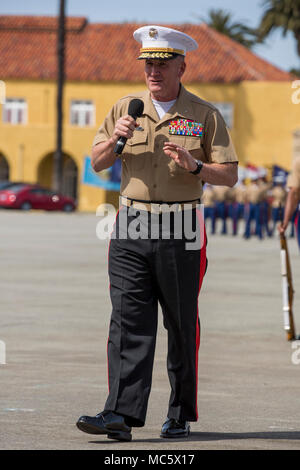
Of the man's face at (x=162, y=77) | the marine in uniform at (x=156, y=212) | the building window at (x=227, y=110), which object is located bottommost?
the building window at (x=227, y=110)

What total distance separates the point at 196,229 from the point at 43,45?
2473 inches

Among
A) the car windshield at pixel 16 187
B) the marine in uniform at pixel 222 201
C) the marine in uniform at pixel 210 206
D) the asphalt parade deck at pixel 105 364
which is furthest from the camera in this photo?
the car windshield at pixel 16 187

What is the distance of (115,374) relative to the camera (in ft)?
20.3

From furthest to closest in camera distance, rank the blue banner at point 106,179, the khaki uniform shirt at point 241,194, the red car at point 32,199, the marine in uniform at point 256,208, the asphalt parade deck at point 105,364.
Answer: the red car at point 32,199 < the blue banner at point 106,179 < the khaki uniform shirt at point 241,194 < the marine in uniform at point 256,208 < the asphalt parade deck at point 105,364

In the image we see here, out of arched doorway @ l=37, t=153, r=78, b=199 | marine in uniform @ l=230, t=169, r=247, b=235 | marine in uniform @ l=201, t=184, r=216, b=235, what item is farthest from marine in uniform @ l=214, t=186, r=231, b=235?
arched doorway @ l=37, t=153, r=78, b=199

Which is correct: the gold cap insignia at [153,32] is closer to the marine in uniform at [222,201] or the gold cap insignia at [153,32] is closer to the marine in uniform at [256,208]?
the marine in uniform at [256,208]

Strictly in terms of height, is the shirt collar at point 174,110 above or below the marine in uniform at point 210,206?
above

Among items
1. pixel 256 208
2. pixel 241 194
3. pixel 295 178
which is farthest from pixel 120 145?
pixel 241 194

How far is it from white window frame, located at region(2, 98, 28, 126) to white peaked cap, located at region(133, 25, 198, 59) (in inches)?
2429

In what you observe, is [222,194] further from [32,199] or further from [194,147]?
[194,147]

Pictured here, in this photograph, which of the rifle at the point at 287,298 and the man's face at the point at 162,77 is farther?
the rifle at the point at 287,298

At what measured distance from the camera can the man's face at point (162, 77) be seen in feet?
20.4

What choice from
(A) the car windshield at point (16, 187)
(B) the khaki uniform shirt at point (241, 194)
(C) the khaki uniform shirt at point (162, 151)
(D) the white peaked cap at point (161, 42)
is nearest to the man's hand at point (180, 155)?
(C) the khaki uniform shirt at point (162, 151)

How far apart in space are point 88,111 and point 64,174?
4.08m
